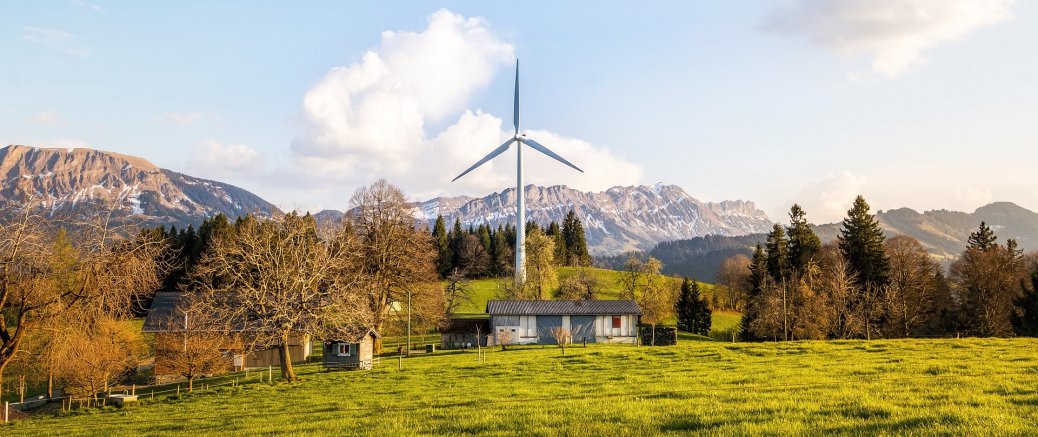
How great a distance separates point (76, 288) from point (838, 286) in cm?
6850

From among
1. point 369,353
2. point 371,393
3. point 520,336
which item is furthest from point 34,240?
point 520,336

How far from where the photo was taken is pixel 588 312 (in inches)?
2950

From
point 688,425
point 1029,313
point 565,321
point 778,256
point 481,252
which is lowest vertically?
point 565,321

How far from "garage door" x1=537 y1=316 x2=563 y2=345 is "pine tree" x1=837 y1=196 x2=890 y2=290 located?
3514 cm

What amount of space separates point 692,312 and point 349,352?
61.4m

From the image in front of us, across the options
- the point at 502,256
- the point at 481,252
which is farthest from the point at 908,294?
the point at 481,252

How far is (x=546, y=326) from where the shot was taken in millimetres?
75000

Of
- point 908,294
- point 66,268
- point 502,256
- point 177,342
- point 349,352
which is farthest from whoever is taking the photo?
point 502,256

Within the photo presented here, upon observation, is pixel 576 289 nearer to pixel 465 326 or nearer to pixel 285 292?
pixel 465 326

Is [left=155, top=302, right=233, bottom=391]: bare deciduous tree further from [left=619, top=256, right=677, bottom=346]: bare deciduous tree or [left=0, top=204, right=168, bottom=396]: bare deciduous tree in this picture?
[left=619, top=256, right=677, bottom=346]: bare deciduous tree

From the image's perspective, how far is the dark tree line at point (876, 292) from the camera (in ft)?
224

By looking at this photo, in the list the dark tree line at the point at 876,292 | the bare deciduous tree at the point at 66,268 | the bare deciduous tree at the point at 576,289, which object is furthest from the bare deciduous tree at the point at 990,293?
the bare deciduous tree at the point at 66,268

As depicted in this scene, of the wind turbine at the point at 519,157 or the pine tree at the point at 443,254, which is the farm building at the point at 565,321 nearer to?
the wind turbine at the point at 519,157

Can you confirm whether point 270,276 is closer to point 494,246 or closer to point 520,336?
point 520,336
